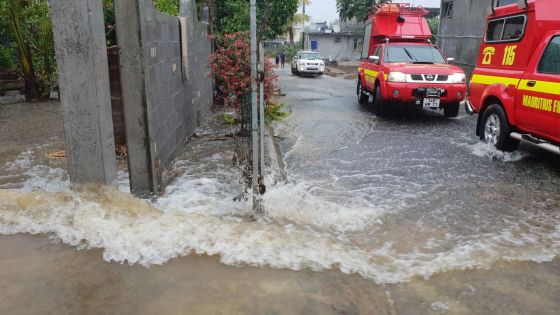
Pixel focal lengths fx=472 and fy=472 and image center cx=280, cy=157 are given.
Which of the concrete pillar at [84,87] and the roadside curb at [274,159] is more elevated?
the concrete pillar at [84,87]

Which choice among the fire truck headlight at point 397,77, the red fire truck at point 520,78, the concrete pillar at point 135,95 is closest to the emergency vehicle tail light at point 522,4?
the red fire truck at point 520,78

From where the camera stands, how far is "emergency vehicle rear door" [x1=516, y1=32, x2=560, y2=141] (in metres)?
5.96

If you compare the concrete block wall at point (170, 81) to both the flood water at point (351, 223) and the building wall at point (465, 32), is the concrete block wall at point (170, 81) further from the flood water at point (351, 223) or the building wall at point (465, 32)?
the building wall at point (465, 32)

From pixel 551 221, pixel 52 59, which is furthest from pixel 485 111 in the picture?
pixel 52 59

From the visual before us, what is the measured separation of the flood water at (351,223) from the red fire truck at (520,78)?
504 millimetres

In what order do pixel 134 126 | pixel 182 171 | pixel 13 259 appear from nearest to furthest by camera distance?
pixel 13 259 → pixel 134 126 → pixel 182 171

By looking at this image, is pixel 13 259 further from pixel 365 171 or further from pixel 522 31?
pixel 522 31

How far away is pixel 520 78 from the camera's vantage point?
675 centimetres

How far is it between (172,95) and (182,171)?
1089mm

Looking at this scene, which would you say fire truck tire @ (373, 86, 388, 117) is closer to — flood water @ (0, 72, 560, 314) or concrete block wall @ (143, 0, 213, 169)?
flood water @ (0, 72, 560, 314)

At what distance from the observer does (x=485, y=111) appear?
25.5 ft

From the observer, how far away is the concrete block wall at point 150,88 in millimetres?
4621

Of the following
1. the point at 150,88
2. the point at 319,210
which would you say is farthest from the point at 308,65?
the point at 319,210

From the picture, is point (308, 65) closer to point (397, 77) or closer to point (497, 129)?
point (397, 77)
